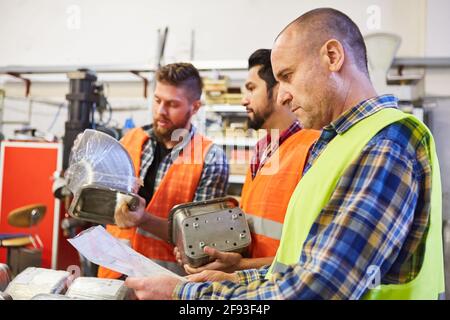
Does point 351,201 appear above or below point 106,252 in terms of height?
above

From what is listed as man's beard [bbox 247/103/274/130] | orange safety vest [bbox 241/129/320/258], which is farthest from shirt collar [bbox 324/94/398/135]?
man's beard [bbox 247/103/274/130]

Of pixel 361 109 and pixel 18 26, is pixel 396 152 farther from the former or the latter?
pixel 18 26

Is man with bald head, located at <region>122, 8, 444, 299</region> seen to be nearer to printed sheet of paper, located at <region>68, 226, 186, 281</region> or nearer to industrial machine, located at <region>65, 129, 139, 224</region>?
printed sheet of paper, located at <region>68, 226, 186, 281</region>

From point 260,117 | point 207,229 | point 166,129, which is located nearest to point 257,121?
point 260,117

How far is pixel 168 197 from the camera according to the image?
1.21 meters

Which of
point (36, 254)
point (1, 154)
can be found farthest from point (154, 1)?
point (1, 154)

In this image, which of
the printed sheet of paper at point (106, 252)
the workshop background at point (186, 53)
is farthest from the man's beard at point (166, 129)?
the printed sheet of paper at point (106, 252)

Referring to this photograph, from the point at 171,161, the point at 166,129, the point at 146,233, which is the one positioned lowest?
the point at 146,233

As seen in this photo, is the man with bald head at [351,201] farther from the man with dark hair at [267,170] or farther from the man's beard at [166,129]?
the man's beard at [166,129]

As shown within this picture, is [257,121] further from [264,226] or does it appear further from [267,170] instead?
[264,226]

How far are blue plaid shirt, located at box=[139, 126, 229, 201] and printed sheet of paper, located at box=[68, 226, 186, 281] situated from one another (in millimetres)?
573

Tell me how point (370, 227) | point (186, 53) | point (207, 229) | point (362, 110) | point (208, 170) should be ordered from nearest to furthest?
1. point (370, 227)
2. point (362, 110)
3. point (207, 229)
4. point (208, 170)
5. point (186, 53)

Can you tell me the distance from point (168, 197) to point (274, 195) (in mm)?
407

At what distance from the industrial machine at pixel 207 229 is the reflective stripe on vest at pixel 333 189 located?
27 cm
